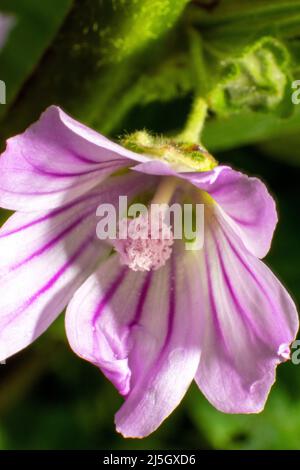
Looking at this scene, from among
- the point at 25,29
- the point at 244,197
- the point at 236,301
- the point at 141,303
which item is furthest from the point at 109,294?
the point at 25,29

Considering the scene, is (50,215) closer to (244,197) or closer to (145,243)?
(145,243)

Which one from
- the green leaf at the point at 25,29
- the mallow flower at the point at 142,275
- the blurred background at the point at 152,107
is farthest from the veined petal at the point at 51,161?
the green leaf at the point at 25,29

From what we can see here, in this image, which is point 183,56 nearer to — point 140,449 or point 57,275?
point 57,275

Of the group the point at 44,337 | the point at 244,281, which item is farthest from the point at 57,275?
the point at 44,337

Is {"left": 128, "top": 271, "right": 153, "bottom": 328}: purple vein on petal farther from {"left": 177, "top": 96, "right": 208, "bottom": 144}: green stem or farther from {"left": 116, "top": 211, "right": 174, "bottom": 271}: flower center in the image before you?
{"left": 177, "top": 96, "right": 208, "bottom": 144}: green stem

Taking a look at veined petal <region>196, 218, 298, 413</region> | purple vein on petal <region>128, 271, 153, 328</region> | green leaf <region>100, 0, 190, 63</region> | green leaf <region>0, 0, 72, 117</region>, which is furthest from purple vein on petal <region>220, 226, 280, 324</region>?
green leaf <region>0, 0, 72, 117</region>

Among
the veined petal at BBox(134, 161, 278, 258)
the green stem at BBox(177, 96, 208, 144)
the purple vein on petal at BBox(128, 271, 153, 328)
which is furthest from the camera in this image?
the purple vein on petal at BBox(128, 271, 153, 328)
